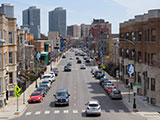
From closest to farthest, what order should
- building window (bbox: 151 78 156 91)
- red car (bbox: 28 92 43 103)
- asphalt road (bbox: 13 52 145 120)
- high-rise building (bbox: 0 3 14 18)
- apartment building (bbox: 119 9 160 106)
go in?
1. asphalt road (bbox: 13 52 145 120)
2. apartment building (bbox: 119 9 160 106)
3. building window (bbox: 151 78 156 91)
4. red car (bbox: 28 92 43 103)
5. high-rise building (bbox: 0 3 14 18)

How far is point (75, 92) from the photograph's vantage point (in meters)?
47.9

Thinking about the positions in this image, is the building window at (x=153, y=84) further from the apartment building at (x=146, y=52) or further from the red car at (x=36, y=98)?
the red car at (x=36, y=98)

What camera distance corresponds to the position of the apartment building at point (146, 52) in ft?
125

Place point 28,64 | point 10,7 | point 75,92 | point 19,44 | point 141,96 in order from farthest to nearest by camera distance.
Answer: point 28,64
point 19,44
point 10,7
point 75,92
point 141,96

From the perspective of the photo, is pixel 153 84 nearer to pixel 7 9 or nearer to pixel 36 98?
pixel 36 98

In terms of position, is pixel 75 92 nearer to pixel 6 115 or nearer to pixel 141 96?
pixel 141 96

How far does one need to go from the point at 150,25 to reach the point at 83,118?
17.1 meters

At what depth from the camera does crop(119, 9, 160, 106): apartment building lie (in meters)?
38.0

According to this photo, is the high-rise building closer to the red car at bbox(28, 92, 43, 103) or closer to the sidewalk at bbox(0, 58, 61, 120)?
the sidewalk at bbox(0, 58, 61, 120)

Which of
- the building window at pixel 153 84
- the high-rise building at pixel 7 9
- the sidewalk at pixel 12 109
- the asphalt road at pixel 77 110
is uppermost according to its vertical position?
the high-rise building at pixel 7 9

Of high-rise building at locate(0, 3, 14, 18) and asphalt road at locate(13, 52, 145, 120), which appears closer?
asphalt road at locate(13, 52, 145, 120)

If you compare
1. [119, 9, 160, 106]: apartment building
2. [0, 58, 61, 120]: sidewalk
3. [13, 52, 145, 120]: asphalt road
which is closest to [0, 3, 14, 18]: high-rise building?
[13, 52, 145, 120]: asphalt road

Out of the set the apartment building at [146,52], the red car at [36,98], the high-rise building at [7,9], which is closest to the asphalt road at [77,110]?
the red car at [36,98]

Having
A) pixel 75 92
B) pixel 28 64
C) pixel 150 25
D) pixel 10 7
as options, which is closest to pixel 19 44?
pixel 28 64
